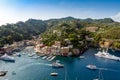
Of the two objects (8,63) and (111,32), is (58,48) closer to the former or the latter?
(8,63)

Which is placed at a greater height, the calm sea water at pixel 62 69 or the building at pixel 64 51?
the building at pixel 64 51

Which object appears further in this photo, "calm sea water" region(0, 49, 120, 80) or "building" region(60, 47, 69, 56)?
"building" region(60, 47, 69, 56)

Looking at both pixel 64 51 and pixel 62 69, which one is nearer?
pixel 62 69

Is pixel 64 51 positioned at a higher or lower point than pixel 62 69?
higher

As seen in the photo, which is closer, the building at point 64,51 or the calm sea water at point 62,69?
the calm sea water at point 62,69

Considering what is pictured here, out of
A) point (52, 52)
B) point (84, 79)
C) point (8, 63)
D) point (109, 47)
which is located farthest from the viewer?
point (109, 47)

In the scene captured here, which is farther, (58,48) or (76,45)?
(76,45)

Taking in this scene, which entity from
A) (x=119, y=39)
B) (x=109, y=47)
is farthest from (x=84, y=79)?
(x=119, y=39)

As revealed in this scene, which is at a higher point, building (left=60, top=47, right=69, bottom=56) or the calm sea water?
building (left=60, top=47, right=69, bottom=56)
